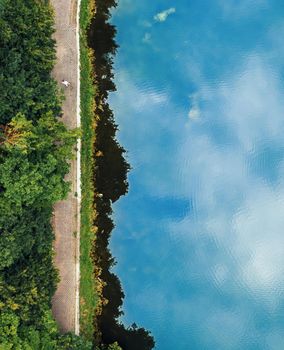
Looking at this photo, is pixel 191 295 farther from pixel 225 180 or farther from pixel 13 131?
pixel 13 131

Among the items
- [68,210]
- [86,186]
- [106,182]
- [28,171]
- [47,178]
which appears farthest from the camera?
[106,182]

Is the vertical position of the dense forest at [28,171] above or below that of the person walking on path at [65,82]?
below

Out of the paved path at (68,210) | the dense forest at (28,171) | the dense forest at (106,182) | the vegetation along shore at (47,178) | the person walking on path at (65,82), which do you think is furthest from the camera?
the dense forest at (106,182)

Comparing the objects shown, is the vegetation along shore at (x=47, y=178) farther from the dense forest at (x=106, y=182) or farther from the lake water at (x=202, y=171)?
the lake water at (x=202, y=171)

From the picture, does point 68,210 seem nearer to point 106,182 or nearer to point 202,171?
point 106,182

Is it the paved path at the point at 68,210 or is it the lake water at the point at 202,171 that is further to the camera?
the lake water at the point at 202,171

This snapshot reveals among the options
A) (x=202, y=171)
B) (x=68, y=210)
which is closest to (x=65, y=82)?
(x=68, y=210)

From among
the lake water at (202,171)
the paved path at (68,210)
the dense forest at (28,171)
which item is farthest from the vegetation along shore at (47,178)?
the lake water at (202,171)
